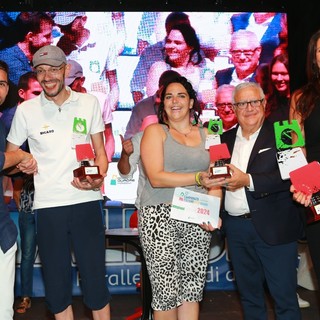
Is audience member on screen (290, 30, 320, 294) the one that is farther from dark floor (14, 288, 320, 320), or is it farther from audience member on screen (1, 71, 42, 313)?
audience member on screen (1, 71, 42, 313)

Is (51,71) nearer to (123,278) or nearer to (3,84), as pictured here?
(3,84)

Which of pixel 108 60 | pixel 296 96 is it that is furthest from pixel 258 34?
pixel 296 96

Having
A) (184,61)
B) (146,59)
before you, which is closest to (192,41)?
(184,61)

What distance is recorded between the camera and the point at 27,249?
556 centimetres

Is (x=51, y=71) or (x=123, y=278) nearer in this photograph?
(x=51, y=71)

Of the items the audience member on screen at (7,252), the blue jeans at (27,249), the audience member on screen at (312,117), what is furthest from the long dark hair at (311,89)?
the blue jeans at (27,249)

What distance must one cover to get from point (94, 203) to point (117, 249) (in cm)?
258

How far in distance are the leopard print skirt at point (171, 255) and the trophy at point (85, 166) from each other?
435mm

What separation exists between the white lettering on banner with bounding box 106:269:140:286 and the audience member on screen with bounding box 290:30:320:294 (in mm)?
3186

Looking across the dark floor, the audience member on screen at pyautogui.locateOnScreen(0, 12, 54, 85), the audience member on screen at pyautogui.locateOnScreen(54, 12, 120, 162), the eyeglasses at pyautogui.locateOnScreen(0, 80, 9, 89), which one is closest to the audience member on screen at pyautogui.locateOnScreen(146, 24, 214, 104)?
the audience member on screen at pyautogui.locateOnScreen(54, 12, 120, 162)

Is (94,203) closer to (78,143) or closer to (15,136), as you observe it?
(78,143)

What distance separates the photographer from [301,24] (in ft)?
20.8

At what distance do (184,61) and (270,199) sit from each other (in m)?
2.93

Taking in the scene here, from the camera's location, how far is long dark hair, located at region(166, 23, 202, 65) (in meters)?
6.14
